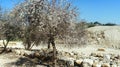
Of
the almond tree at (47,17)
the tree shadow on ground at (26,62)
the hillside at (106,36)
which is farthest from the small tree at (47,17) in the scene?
the hillside at (106,36)

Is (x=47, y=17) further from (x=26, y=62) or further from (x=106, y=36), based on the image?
(x=106, y=36)

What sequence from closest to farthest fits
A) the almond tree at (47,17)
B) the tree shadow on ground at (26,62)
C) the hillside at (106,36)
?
the almond tree at (47,17), the tree shadow on ground at (26,62), the hillside at (106,36)

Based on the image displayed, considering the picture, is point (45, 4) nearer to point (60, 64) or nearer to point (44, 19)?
point (44, 19)

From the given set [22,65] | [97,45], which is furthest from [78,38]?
[97,45]

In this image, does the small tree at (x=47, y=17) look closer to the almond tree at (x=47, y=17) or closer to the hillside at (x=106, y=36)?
the almond tree at (x=47, y=17)

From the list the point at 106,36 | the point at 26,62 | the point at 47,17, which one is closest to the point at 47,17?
the point at 47,17

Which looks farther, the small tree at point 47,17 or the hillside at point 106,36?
the hillside at point 106,36

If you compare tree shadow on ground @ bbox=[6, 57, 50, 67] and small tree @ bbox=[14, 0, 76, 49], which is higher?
small tree @ bbox=[14, 0, 76, 49]

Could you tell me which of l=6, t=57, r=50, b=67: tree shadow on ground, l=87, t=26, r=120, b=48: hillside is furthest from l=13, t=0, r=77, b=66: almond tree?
l=87, t=26, r=120, b=48: hillside

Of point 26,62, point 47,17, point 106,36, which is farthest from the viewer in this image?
point 106,36

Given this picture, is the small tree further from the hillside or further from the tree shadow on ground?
the hillside

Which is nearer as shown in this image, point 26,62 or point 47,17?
point 47,17

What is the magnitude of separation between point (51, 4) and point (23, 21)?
2144 millimetres

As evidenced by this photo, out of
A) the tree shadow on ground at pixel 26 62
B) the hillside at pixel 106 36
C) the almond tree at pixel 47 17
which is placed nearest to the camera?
the almond tree at pixel 47 17
